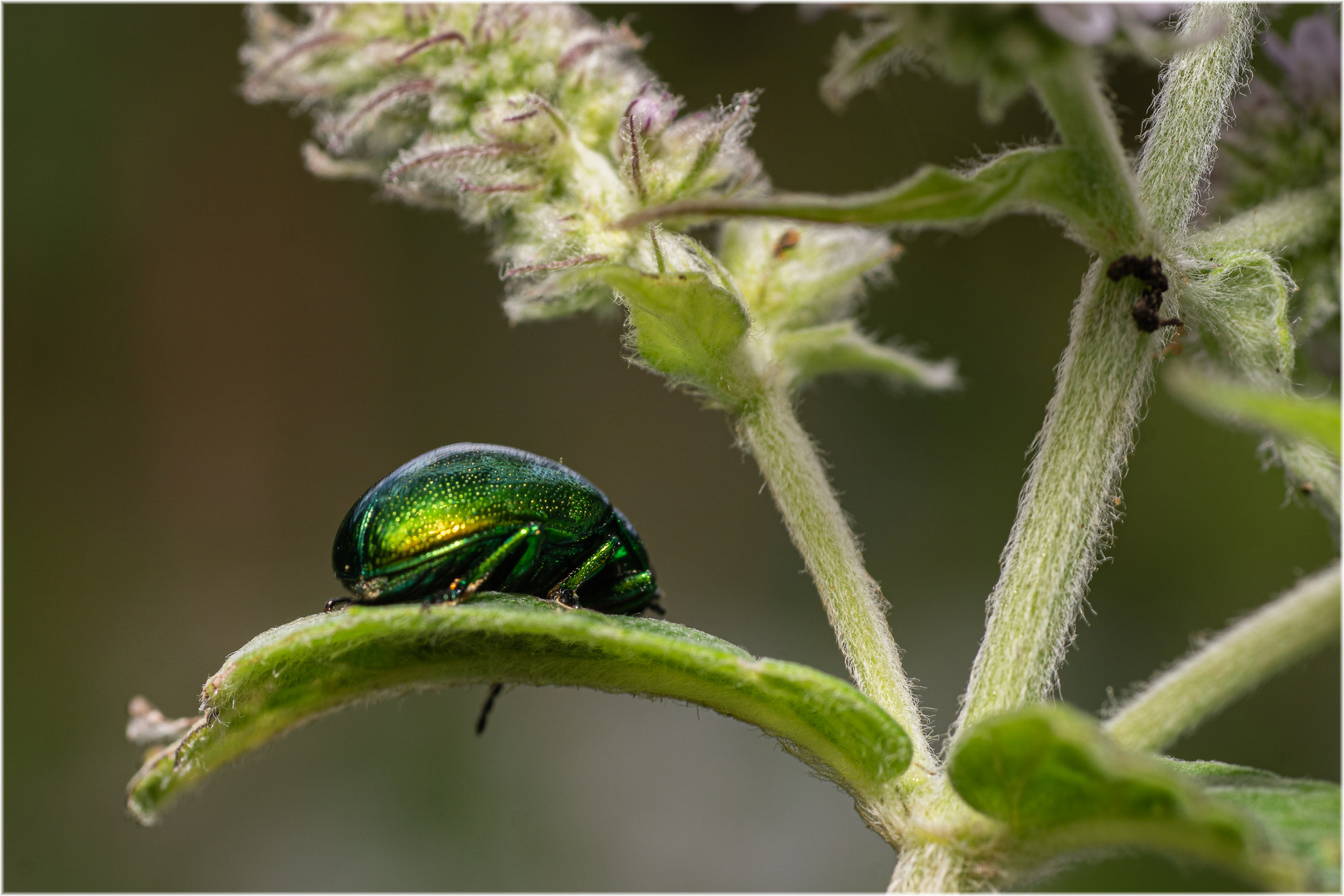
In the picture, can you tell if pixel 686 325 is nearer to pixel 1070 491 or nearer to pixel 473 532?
pixel 473 532

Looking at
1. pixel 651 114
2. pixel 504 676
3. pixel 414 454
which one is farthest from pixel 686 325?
pixel 414 454

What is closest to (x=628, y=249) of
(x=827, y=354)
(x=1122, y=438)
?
(x=827, y=354)

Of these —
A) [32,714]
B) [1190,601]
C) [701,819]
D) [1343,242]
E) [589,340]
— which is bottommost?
[32,714]

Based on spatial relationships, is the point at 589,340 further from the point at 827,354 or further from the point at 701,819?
the point at 827,354

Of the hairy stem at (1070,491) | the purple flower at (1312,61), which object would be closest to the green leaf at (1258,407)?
the hairy stem at (1070,491)

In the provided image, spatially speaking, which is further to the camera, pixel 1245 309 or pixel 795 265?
pixel 795 265

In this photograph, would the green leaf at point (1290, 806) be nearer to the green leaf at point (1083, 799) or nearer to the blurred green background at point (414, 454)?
the green leaf at point (1083, 799)
